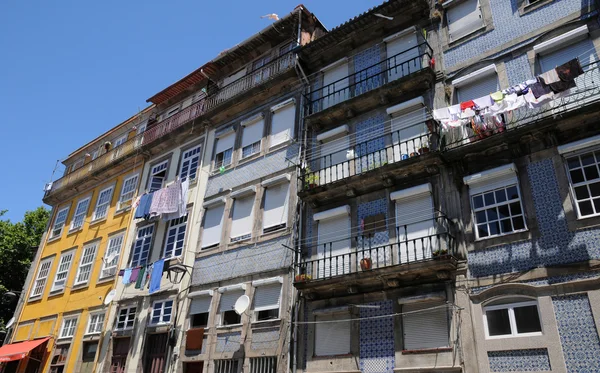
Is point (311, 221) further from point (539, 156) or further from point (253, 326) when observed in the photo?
point (539, 156)

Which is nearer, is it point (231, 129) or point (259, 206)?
point (259, 206)

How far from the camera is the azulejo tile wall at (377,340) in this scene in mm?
11797

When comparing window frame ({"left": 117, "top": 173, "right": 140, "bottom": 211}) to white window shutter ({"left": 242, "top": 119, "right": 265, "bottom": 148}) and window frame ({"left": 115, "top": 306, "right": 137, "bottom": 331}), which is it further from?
white window shutter ({"left": 242, "top": 119, "right": 265, "bottom": 148})

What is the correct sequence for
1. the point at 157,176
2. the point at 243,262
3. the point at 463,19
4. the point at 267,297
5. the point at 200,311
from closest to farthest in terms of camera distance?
the point at 463,19
the point at 267,297
the point at 243,262
the point at 200,311
the point at 157,176

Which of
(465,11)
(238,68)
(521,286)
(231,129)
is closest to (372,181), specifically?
(521,286)

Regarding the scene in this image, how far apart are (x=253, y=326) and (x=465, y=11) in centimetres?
1186

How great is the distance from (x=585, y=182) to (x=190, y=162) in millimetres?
15345

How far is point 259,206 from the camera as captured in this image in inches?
659

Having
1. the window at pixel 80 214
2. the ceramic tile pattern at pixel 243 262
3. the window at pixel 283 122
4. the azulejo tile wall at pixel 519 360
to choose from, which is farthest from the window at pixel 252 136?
the window at pixel 80 214

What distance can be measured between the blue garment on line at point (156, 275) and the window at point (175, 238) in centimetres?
85

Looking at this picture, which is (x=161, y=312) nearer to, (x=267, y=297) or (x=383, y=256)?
(x=267, y=297)

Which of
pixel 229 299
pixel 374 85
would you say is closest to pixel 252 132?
pixel 374 85

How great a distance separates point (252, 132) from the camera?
62.6ft

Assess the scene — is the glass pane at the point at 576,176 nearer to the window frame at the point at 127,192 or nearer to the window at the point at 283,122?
the window at the point at 283,122
